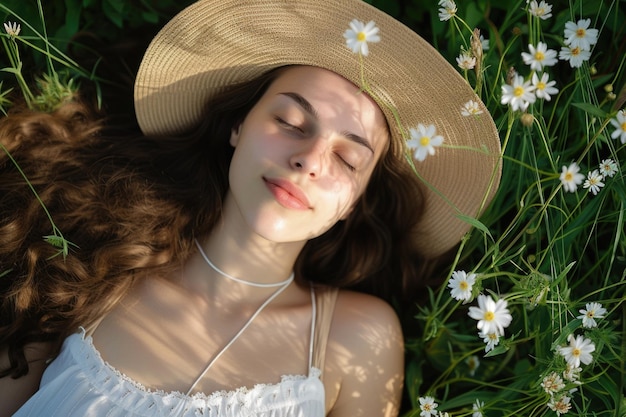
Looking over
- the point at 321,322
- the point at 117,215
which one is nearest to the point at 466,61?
the point at 321,322

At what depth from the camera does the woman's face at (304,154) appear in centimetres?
180

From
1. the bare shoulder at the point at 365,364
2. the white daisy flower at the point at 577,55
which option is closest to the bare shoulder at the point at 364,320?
the bare shoulder at the point at 365,364

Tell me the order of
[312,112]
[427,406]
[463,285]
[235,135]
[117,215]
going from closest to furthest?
[463,285]
[312,112]
[427,406]
[235,135]
[117,215]

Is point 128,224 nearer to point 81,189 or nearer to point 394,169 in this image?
point 81,189

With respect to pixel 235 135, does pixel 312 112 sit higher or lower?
higher

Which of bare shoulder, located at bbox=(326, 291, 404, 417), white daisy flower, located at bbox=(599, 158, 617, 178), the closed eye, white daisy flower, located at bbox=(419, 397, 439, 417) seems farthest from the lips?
white daisy flower, located at bbox=(599, 158, 617, 178)

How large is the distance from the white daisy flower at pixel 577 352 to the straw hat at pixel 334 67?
1.26 ft

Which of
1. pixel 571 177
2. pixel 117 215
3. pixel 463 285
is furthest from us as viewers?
pixel 117 215

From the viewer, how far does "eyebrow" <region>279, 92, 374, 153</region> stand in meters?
1.82

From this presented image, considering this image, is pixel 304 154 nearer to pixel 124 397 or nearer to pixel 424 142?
pixel 424 142

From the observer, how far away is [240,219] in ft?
6.88

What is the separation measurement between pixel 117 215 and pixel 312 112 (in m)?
0.77

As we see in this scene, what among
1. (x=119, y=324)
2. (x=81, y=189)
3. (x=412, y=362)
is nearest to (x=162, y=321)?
(x=119, y=324)

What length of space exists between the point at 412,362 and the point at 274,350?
0.49 m
